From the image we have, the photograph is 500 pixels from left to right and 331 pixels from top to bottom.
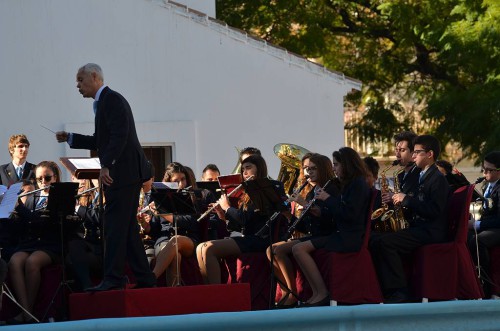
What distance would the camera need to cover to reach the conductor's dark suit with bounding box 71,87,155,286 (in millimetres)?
10156

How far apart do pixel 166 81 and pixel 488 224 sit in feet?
21.6

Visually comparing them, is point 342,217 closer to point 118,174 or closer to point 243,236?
point 243,236

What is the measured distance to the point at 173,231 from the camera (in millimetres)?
12719

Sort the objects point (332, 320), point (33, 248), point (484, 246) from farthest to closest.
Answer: point (484, 246) < point (33, 248) < point (332, 320)

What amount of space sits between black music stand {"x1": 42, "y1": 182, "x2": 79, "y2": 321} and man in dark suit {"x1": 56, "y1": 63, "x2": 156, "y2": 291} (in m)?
1.23

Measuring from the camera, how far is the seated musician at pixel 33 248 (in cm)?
1175

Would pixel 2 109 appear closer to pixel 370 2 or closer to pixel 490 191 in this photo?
pixel 490 191

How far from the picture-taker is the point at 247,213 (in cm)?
1235

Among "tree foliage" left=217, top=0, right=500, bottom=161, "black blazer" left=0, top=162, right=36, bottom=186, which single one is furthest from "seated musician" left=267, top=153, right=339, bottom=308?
"tree foliage" left=217, top=0, right=500, bottom=161

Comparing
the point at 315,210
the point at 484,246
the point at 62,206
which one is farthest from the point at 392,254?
the point at 62,206

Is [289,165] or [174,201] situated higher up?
[289,165]

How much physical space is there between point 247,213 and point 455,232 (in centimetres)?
222

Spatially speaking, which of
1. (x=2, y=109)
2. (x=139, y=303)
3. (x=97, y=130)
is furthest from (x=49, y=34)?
(x=139, y=303)

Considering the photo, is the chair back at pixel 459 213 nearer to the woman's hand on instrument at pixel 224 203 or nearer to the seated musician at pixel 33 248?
the woman's hand on instrument at pixel 224 203
